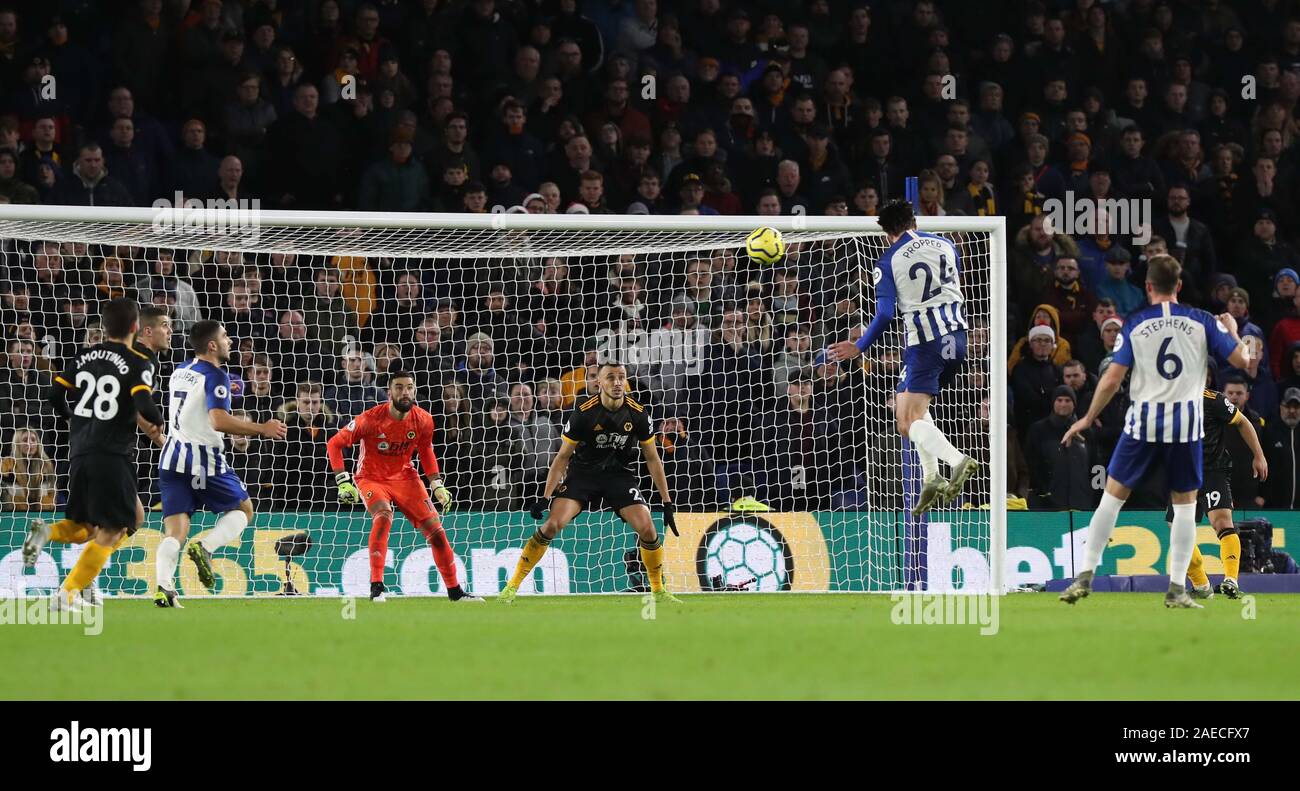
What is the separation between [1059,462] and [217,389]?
733cm

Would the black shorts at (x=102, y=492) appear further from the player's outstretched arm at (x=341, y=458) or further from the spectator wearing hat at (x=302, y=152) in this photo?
the spectator wearing hat at (x=302, y=152)

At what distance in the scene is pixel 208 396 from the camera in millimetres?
11555

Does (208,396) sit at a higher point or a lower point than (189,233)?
lower

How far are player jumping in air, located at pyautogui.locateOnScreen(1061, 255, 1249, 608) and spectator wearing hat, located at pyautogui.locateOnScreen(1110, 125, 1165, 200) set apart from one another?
25.8ft

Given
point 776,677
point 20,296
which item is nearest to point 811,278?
point 20,296

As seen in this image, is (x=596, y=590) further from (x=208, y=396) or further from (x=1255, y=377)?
(x=1255, y=377)

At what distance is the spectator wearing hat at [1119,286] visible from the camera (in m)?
16.8

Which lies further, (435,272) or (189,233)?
(435,272)

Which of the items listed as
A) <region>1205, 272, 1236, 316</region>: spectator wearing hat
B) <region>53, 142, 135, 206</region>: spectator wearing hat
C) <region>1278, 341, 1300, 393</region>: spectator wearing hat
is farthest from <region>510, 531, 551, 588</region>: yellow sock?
<region>1205, 272, 1236, 316</region>: spectator wearing hat

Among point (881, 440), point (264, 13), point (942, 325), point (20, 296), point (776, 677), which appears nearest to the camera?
point (776, 677)

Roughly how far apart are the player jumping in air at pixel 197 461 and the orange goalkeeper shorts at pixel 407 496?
1034 millimetres

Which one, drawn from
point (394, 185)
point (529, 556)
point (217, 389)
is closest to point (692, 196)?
point (394, 185)

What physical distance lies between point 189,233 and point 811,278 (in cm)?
526

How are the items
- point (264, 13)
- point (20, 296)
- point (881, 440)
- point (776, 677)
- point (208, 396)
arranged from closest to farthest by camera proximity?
1. point (776, 677)
2. point (208, 396)
3. point (20, 296)
4. point (881, 440)
5. point (264, 13)
